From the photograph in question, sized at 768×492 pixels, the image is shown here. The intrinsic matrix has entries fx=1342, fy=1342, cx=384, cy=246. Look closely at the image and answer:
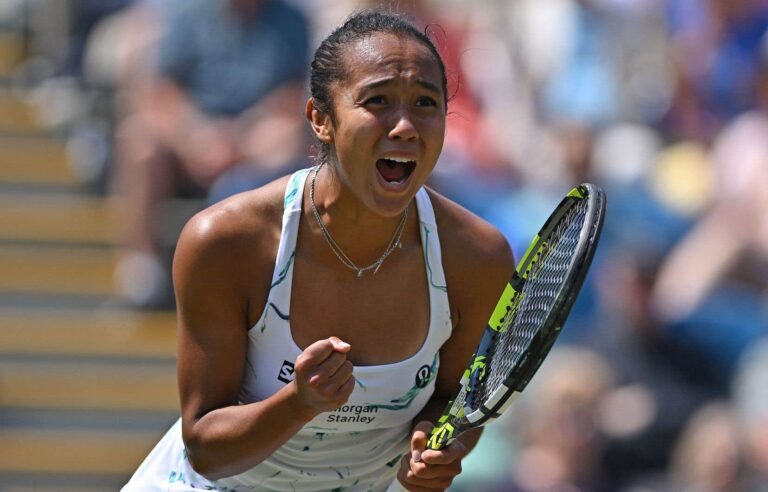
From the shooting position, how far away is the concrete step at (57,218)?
6520 millimetres

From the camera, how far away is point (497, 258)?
10.6 ft

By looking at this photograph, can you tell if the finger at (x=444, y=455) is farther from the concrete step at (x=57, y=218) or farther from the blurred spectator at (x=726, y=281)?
the concrete step at (x=57, y=218)

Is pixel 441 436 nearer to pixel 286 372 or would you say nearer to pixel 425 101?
pixel 286 372

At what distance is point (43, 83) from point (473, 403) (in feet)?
15.1

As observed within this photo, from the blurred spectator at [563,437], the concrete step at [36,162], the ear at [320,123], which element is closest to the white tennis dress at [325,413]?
the ear at [320,123]

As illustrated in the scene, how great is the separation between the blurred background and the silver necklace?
256 cm

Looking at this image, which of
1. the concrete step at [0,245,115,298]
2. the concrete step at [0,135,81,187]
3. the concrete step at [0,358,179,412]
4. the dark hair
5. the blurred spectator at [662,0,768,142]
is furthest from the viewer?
the concrete step at [0,135,81,187]

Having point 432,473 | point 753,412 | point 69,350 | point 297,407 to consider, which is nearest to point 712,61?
point 753,412

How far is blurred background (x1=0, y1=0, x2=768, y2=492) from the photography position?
555 centimetres

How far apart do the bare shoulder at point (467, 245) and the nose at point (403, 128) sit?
0.41m

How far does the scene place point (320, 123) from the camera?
304cm

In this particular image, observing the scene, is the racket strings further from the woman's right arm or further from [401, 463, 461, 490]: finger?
the woman's right arm

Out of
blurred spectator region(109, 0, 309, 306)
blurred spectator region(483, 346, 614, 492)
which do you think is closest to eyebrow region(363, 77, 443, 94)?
blurred spectator region(483, 346, 614, 492)

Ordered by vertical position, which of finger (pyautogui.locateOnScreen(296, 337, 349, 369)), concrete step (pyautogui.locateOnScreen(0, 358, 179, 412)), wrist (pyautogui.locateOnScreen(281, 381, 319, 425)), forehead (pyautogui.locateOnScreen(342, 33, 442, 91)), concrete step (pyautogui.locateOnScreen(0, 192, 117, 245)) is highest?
forehead (pyautogui.locateOnScreen(342, 33, 442, 91))
